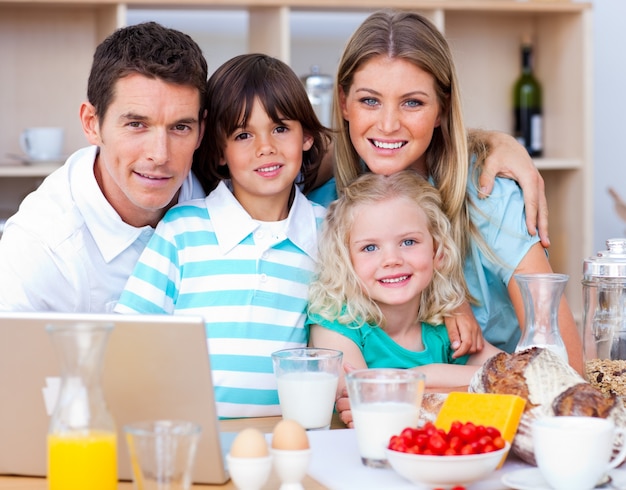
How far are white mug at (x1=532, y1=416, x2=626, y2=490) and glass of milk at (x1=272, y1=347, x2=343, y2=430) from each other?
357 mm

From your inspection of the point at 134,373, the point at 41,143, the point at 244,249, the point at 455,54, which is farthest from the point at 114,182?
the point at 455,54

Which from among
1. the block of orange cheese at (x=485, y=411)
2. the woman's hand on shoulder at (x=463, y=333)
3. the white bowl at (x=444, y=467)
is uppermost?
the woman's hand on shoulder at (x=463, y=333)

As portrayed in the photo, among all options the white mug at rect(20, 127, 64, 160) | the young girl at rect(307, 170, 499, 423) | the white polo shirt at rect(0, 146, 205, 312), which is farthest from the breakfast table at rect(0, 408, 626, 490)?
the white mug at rect(20, 127, 64, 160)

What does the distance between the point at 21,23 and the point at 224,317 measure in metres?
1.84

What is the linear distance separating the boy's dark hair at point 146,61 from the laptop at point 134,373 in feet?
2.56

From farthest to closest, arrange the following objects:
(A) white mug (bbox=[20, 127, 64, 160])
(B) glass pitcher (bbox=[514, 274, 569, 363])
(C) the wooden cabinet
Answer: (C) the wooden cabinet, (A) white mug (bbox=[20, 127, 64, 160]), (B) glass pitcher (bbox=[514, 274, 569, 363])

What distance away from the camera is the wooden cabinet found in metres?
3.06

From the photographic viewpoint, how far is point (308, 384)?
1.27m

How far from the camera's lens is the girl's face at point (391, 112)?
185 cm

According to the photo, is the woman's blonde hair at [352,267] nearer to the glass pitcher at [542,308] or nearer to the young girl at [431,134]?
the young girl at [431,134]

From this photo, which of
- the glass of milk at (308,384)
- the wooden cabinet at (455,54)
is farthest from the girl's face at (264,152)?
the wooden cabinet at (455,54)

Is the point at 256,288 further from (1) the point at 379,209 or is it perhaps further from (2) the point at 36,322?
(2) the point at 36,322

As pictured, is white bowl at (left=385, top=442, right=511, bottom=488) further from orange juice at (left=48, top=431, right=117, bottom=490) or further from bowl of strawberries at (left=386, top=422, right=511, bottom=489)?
orange juice at (left=48, top=431, right=117, bottom=490)

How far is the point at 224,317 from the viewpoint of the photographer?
1.71 metres
